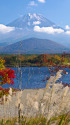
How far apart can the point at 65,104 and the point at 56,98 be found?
17cm

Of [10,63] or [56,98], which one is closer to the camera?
[56,98]

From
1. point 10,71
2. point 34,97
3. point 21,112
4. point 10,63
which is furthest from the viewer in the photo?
point 10,63

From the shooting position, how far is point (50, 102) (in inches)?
118

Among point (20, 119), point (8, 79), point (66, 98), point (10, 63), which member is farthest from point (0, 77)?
point (10, 63)

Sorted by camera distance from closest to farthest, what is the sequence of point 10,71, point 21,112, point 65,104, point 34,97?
point 65,104
point 34,97
point 21,112
point 10,71

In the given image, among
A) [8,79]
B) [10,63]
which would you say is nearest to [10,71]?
[8,79]

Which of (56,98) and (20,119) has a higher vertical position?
(56,98)

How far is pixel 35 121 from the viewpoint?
353 cm

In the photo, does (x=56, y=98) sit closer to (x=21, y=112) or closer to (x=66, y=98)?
(x=66, y=98)

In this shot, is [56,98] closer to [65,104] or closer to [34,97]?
[65,104]

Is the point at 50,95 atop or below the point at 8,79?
atop

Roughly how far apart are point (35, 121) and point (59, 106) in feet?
2.41

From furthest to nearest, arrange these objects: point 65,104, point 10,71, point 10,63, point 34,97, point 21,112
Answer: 1. point 10,63
2. point 10,71
3. point 21,112
4. point 34,97
5. point 65,104

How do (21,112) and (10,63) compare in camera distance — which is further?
(10,63)
